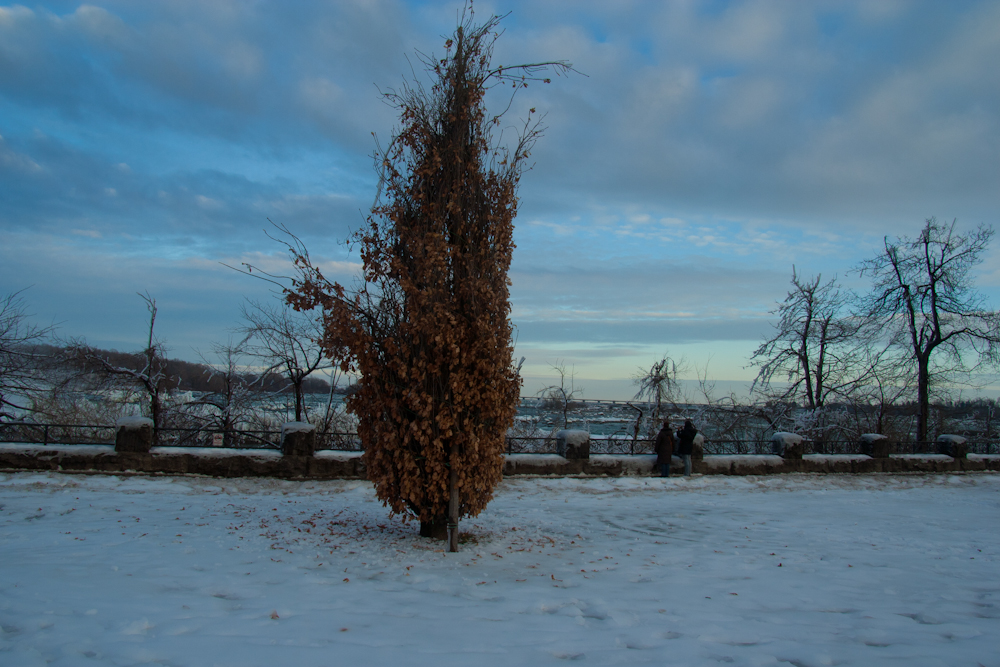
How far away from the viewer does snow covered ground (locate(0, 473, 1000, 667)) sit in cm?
367

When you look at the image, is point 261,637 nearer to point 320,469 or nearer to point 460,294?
point 460,294

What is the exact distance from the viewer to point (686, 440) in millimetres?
12664

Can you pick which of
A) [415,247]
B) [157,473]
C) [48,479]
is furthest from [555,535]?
[48,479]

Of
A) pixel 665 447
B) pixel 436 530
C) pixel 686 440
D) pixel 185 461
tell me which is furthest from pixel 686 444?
pixel 185 461

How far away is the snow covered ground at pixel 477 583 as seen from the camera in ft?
12.0

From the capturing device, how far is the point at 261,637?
12.2ft

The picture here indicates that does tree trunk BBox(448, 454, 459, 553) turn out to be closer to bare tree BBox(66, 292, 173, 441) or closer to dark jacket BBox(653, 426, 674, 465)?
dark jacket BBox(653, 426, 674, 465)

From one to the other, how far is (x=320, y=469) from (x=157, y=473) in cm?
272

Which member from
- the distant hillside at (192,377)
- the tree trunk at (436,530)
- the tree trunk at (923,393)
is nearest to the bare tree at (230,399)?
the distant hillside at (192,377)

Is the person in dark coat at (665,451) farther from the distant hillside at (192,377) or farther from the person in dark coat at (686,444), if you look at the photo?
the distant hillside at (192,377)

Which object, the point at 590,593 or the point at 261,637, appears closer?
the point at 261,637

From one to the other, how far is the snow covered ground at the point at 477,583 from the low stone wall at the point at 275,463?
370 millimetres

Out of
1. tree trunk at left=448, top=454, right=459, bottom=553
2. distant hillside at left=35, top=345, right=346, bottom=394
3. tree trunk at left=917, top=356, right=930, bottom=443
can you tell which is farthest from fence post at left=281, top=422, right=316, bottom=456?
tree trunk at left=917, top=356, right=930, bottom=443

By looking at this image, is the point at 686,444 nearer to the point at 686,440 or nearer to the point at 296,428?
the point at 686,440
